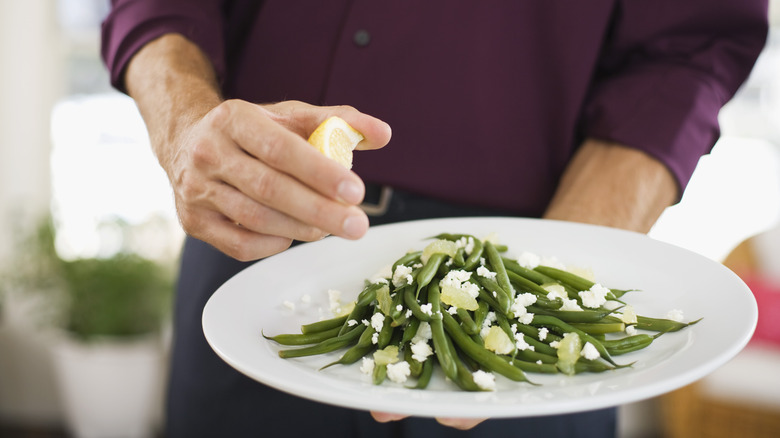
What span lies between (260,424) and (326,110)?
0.99m

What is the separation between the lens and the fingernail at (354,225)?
2.86 ft

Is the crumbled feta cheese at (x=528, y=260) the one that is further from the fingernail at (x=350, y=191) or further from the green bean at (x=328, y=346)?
the fingernail at (x=350, y=191)

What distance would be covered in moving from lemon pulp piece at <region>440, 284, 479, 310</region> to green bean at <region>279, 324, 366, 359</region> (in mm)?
151

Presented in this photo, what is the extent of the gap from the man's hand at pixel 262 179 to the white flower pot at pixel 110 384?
9.03ft

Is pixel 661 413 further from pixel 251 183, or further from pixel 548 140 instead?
pixel 251 183

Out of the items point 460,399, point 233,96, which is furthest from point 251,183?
point 233,96

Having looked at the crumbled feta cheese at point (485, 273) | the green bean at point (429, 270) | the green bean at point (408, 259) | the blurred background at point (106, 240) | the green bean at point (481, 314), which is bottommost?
the blurred background at point (106, 240)

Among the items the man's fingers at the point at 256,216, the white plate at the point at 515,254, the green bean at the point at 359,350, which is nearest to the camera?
the white plate at the point at 515,254

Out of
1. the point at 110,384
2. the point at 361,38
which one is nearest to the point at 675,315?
the point at 361,38

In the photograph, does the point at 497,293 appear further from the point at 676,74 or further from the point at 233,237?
the point at 676,74

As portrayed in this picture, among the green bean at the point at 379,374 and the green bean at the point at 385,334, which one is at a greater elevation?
the green bean at the point at 379,374

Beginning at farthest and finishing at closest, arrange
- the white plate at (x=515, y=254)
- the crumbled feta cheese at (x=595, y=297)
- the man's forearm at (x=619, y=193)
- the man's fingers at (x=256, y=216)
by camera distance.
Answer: the man's forearm at (x=619, y=193), the crumbled feta cheese at (x=595, y=297), the man's fingers at (x=256, y=216), the white plate at (x=515, y=254)

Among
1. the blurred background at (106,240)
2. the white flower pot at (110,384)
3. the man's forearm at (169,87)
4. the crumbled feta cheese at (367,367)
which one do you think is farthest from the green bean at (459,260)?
the white flower pot at (110,384)

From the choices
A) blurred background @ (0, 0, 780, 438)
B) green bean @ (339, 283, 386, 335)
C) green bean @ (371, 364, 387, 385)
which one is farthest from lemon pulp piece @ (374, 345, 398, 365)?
blurred background @ (0, 0, 780, 438)
